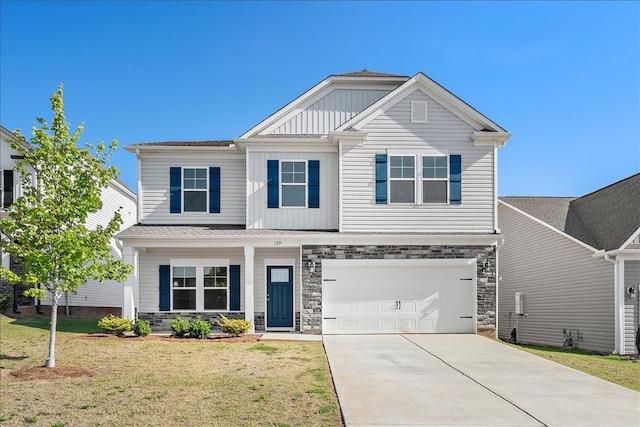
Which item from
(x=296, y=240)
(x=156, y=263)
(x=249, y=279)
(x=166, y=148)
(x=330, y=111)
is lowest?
(x=249, y=279)

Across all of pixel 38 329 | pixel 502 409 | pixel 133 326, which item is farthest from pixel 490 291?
pixel 38 329

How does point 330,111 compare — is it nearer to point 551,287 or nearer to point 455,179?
point 455,179

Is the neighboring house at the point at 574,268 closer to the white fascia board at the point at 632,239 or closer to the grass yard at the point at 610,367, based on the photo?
the white fascia board at the point at 632,239

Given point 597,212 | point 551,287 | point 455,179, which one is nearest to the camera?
point 455,179

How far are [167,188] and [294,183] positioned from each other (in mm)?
4300

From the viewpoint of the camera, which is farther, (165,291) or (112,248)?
(112,248)

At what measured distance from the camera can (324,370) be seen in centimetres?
1193

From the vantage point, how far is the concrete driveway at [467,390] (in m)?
8.59

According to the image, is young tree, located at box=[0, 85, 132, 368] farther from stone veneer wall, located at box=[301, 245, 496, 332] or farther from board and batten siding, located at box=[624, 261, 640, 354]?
board and batten siding, located at box=[624, 261, 640, 354]

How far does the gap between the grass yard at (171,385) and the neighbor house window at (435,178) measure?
6.31 meters

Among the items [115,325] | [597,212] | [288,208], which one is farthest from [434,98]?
[115,325]

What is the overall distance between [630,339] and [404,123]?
9.34m

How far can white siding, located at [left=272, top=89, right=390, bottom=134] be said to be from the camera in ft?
66.5

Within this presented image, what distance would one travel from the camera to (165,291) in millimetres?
19062
